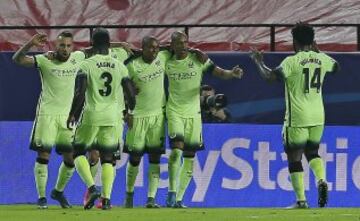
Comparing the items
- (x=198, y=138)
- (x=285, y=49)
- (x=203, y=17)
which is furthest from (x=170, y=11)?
(x=198, y=138)

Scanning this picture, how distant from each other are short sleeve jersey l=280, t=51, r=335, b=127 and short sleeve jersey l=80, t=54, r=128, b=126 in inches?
90.5

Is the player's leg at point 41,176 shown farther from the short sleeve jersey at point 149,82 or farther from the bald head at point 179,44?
the bald head at point 179,44

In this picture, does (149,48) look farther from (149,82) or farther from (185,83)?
(185,83)

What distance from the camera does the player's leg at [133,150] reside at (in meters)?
22.2

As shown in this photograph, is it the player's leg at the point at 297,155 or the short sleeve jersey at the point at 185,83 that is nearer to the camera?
the player's leg at the point at 297,155

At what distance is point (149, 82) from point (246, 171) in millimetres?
3162

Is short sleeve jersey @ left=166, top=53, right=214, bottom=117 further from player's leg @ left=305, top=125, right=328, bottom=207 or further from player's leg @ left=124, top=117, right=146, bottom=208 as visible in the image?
player's leg @ left=305, top=125, right=328, bottom=207

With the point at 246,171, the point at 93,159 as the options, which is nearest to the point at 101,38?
the point at 93,159

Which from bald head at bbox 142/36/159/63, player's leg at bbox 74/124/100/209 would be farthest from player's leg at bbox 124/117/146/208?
player's leg at bbox 74/124/100/209

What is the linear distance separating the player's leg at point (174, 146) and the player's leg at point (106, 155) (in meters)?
1.63

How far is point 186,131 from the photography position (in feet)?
72.9

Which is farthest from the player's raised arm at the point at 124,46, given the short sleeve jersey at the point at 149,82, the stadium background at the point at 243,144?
the stadium background at the point at 243,144

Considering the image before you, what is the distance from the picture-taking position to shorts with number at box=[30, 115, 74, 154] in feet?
71.1

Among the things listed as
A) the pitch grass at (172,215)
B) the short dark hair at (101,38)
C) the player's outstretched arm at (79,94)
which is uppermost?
the short dark hair at (101,38)
